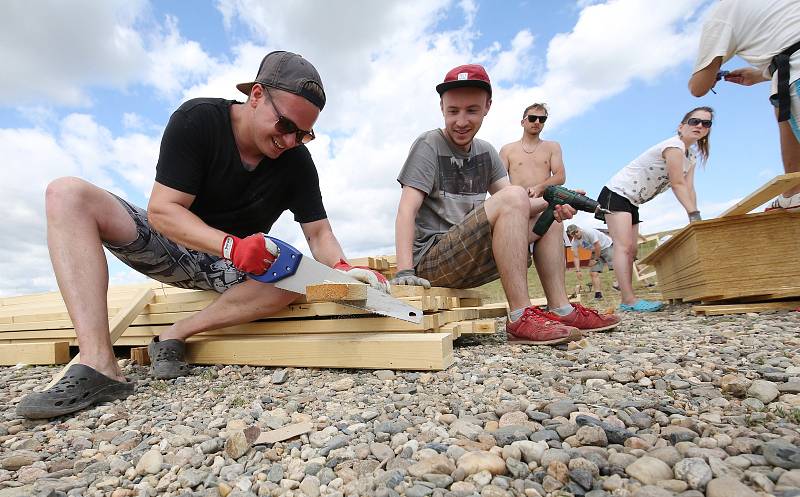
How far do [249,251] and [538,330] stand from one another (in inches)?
73.5

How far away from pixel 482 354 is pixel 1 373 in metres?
3.64

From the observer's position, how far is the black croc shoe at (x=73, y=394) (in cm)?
207

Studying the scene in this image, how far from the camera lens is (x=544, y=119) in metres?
5.90

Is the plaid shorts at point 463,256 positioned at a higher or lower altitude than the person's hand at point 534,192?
lower

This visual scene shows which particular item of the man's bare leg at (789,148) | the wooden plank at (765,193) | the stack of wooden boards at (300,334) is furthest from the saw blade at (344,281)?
the man's bare leg at (789,148)

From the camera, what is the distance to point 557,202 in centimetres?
371

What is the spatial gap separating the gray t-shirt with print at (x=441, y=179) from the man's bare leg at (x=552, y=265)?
0.67m

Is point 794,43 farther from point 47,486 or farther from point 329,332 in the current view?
point 47,486

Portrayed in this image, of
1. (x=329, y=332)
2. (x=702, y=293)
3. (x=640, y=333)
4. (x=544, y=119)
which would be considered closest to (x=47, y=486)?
(x=329, y=332)

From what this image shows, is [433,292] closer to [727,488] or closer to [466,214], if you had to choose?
[466,214]

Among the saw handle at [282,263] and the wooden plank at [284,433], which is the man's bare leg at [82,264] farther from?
the wooden plank at [284,433]

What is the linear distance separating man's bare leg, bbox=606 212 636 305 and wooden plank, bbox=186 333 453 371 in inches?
150

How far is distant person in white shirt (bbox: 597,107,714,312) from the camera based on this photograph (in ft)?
17.6

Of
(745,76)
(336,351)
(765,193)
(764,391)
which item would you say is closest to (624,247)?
(765,193)
